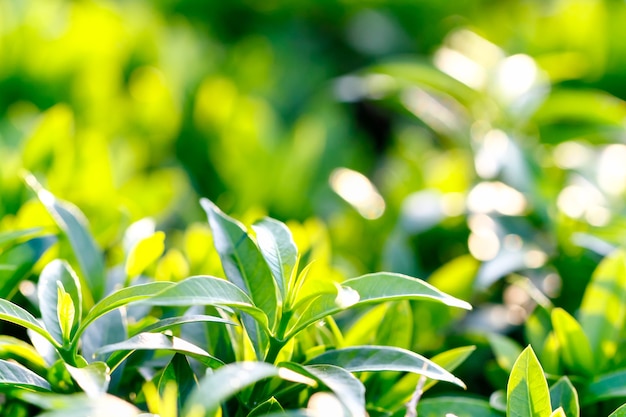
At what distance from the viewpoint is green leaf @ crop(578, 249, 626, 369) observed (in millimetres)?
1018

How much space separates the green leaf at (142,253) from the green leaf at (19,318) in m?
0.17

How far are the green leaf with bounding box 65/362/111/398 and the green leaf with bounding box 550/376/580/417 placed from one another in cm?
55

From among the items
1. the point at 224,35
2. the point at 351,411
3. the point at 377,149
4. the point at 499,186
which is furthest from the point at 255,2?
the point at 351,411

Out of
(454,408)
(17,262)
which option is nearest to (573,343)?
(454,408)

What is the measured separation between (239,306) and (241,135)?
38.7 inches

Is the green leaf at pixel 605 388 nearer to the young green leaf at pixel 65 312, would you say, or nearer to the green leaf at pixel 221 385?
the green leaf at pixel 221 385

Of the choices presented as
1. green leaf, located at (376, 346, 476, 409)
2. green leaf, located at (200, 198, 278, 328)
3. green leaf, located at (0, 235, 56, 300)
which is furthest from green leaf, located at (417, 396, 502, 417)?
green leaf, located at (0, 235, 56, 300)

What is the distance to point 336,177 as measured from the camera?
163 centimetres

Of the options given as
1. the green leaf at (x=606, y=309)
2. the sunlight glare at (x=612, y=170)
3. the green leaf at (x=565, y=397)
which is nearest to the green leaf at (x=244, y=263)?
the green leaf at (x=565, y=397)

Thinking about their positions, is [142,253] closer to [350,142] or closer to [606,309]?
[606,309]

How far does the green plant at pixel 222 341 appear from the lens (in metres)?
0.73

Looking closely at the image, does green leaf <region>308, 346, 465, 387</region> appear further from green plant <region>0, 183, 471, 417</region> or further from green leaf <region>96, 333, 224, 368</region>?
green leaf <region>96, 333, 224, 368</region>

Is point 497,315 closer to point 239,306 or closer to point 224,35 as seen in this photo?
point 239,306

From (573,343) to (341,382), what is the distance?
0.43 m
